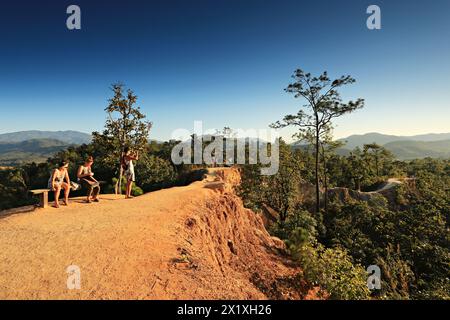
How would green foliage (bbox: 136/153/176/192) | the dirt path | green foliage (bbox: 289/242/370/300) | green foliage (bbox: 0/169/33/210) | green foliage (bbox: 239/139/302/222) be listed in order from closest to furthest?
the dirt path
green foliage (bbox: 289/242/370/300)
green foliage (bbox: 239/139/302/222)
green foliage (bbox: 136/153/176/192)
green foliage (bbox: 0/169/33/210)

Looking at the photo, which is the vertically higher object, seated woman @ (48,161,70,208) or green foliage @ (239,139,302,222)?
seated woman @ (48,161,70,208)

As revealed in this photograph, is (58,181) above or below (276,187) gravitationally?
above

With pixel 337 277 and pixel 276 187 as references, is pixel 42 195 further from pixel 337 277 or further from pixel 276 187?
pixel 276 187

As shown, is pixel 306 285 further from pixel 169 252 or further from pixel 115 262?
pixel 115 262

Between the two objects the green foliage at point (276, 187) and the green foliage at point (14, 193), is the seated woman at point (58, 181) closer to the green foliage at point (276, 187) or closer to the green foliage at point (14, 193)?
the green foliage at point (276, 187)

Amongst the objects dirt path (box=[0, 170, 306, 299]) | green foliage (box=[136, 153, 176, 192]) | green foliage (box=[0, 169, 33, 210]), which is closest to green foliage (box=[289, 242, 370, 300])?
dirt path (box=[0, 170, 306, 299])

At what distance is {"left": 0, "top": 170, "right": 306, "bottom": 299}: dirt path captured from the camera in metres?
4.91

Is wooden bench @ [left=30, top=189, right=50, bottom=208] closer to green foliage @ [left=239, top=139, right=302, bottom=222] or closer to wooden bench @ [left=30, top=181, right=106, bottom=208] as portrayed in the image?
wooden bench @ [left=30, top=181, right=106, bottom=208]

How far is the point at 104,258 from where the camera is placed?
5.93 metres

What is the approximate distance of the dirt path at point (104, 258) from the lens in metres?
4.91

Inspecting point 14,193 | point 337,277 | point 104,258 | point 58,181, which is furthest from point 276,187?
point 14,193

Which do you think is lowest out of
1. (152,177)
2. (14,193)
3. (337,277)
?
(14,193)

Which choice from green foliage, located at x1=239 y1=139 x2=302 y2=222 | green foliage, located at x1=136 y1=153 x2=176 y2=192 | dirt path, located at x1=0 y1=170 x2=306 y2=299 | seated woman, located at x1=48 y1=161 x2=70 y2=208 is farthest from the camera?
green foliage, located at x1=136 y1=153 x2=176 y2=192

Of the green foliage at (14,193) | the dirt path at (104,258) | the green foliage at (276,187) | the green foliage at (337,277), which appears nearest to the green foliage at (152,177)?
the green foliage at (276,187)
